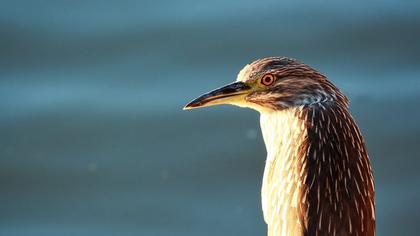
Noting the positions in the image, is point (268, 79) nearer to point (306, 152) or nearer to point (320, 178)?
point (306, 152)

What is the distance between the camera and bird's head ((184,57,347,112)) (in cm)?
385

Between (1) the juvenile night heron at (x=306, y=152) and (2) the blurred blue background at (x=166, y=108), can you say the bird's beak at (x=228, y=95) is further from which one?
(2) the blurred blue background at (x=166, y=108)

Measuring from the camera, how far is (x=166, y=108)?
5.61 meters

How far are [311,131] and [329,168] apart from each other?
161 mm

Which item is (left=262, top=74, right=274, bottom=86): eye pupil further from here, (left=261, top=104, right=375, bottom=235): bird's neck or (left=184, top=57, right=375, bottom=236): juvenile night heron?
(left=261, top=104, right=375, bottom=235): bird's neck

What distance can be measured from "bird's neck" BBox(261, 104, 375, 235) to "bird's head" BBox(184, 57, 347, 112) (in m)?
0.05

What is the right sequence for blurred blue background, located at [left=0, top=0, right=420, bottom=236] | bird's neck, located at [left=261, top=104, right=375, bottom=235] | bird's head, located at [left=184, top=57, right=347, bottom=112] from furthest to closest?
blurred blue background, located at [left=0, top=0, right=420, bottom=236], bird's head, located at [left=184, top=57, right=347, bottom=112], bird's neck, located at [left=261, top=104, right=375, bottom=235]

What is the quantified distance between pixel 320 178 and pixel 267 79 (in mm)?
447

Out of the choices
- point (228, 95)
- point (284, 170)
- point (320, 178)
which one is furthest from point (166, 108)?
point (320, 178)

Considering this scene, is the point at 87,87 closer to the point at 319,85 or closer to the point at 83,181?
the point at 83,181

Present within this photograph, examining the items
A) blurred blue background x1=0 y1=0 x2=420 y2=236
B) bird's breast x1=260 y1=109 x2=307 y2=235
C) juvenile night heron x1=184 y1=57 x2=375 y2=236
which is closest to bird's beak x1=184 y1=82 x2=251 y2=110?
juvenile night heron x1=184 y1=57 x2=375 y2=236

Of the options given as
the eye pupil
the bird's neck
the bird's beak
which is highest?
the eye pupil

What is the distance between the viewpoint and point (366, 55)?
5816 mm

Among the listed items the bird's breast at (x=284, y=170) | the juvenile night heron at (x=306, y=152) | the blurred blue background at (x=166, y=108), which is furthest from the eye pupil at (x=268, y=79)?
the blurred blue background at (x=166, y=108)
